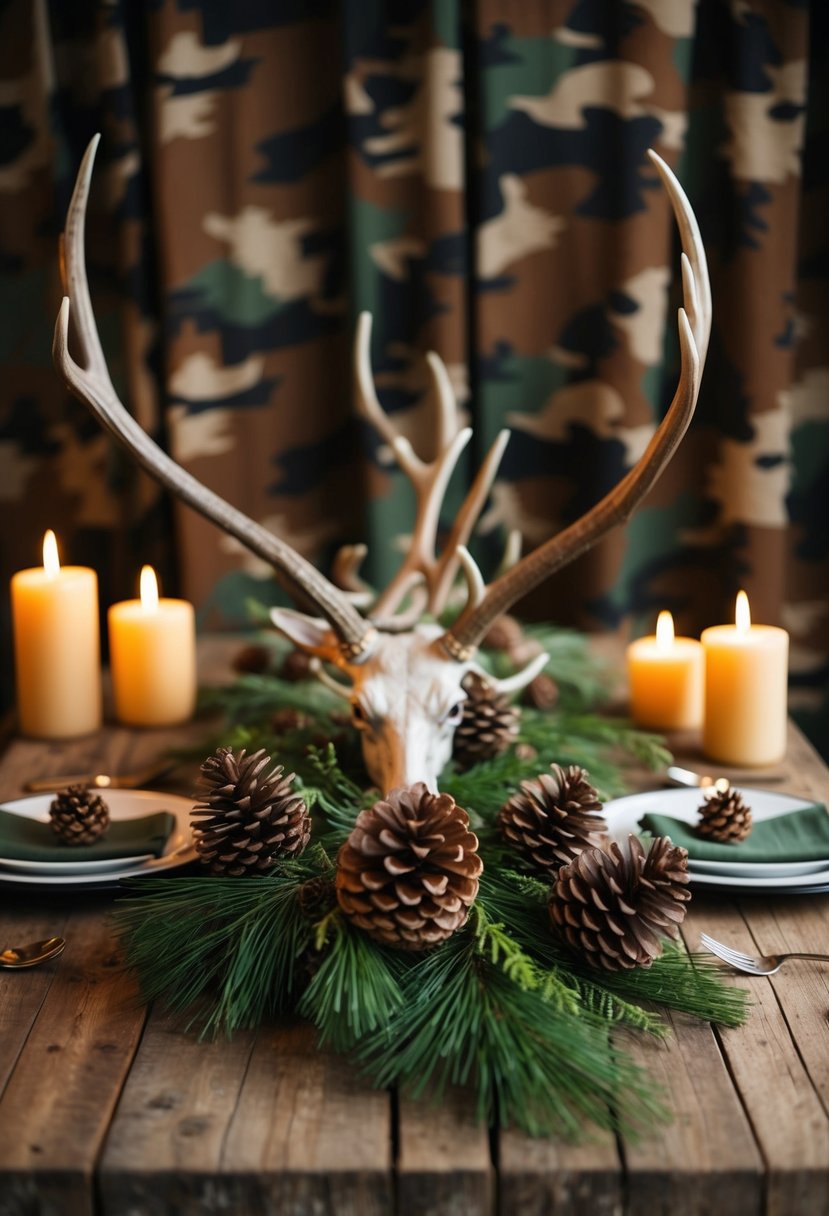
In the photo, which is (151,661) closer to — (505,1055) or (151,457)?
(151,457)

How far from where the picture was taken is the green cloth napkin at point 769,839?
0.98m

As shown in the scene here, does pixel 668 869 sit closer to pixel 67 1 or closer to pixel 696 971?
pixel 696 971

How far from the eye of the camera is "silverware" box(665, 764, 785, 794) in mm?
1212

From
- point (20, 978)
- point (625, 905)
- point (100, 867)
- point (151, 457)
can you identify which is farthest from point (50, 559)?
point (625, 905)

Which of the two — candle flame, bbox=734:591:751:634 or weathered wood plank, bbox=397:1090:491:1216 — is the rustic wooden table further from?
candle flame, bbox=734:591:751:634

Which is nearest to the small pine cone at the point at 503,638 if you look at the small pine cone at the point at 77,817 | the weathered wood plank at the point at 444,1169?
the small pine cone at the point at 77,817

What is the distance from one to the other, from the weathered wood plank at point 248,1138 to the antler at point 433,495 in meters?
0.70

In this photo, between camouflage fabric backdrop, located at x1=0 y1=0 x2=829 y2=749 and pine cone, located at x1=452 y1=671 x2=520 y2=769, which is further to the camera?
camouflage fabric backdrop, located at x1=0 y1=0 x2=829 y2=749

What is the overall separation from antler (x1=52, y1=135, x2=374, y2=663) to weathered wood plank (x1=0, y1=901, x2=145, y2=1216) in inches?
13.3

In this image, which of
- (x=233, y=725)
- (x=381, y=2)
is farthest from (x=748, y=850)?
(x=381, y=2)

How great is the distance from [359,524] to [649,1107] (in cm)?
133

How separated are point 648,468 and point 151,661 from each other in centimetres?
68

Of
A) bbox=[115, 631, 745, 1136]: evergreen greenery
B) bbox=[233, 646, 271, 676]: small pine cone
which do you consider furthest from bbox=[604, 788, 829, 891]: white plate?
bbox=[233, 646, 271, 676]: small pine cone

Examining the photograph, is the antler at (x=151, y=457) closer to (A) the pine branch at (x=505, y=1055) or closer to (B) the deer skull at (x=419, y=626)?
(B) the deer skull at (x=419, y=626)
